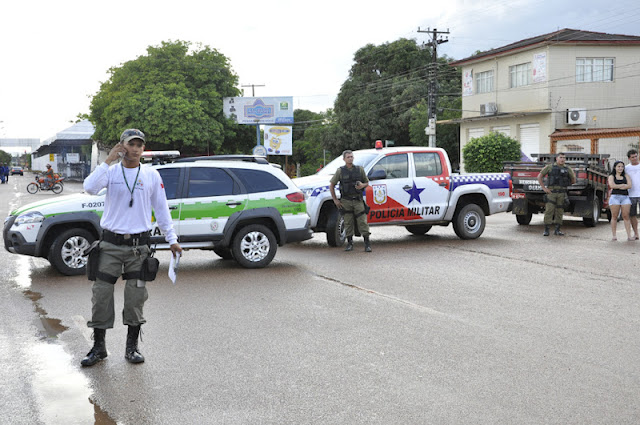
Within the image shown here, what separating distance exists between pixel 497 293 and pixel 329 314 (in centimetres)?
244

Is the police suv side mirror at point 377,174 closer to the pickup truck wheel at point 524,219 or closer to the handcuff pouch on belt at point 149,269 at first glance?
the pickup truck wheel at point 524,219

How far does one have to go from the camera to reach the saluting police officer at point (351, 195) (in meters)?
12.4

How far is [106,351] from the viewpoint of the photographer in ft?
18.9

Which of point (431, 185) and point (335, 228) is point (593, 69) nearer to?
point (431, 185)

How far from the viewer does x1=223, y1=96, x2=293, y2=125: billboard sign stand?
2159 inches

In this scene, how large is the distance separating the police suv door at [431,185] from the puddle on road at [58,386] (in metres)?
8.32

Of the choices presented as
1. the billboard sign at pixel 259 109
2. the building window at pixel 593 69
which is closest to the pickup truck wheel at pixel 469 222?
the building window at pixel 593 69

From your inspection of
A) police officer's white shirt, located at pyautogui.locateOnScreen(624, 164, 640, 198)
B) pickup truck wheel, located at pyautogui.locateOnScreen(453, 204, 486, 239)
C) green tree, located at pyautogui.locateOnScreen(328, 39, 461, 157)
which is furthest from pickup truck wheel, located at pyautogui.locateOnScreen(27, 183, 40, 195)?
police officer's white shirt, located at pyautogui.locateOnScreen(624, 164, 640, 198)

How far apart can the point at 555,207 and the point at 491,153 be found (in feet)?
63.3

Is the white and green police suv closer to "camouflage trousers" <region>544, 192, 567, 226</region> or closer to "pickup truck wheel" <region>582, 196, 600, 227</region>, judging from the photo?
"camouflage trousers" <region>544, 192, 567, 226</region>

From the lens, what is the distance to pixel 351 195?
12.5 meters

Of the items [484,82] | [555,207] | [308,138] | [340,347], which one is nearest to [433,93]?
[484,82]

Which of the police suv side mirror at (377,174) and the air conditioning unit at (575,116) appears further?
the air conditioning unit at (575,116)

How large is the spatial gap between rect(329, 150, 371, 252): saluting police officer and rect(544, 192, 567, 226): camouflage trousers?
4900 mm
